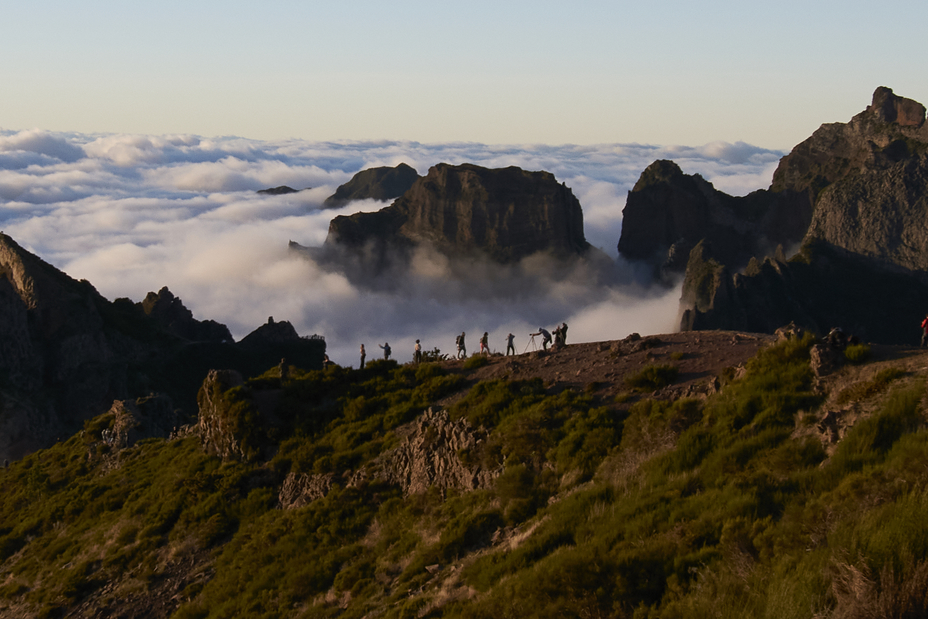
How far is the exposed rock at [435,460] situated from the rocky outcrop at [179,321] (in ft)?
399

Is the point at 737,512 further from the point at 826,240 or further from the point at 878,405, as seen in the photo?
the point at 826,240

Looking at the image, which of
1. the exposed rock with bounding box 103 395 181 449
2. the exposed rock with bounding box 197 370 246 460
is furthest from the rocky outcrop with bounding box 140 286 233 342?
the exposed rock with bounding box 197 370 246 460

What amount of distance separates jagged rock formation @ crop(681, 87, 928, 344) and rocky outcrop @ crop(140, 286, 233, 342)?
8713cm

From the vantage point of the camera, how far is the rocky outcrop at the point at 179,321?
142875 mm

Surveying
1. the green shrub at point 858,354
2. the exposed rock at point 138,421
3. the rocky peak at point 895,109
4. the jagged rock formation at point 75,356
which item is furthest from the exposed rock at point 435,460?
the rocky peak at point 895,109

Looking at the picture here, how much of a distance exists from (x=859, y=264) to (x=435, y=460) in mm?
172857

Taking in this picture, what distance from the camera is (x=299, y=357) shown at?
132m

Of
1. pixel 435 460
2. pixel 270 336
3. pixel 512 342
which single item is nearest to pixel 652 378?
pixel 435 460

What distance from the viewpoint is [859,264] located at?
17325 centimetres

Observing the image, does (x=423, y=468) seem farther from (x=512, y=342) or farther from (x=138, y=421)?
(x=138, y=421)

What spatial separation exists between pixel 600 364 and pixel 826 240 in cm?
17489

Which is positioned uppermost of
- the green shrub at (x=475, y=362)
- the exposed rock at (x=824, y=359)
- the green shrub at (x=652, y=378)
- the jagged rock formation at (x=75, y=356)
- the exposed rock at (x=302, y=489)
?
the exposed rock at (x=824, y=359)

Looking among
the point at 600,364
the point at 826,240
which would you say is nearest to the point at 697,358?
the point at 600,364

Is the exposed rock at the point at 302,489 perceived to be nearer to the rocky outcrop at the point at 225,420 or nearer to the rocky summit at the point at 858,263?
the rocky outcrop at the point at 225,420
